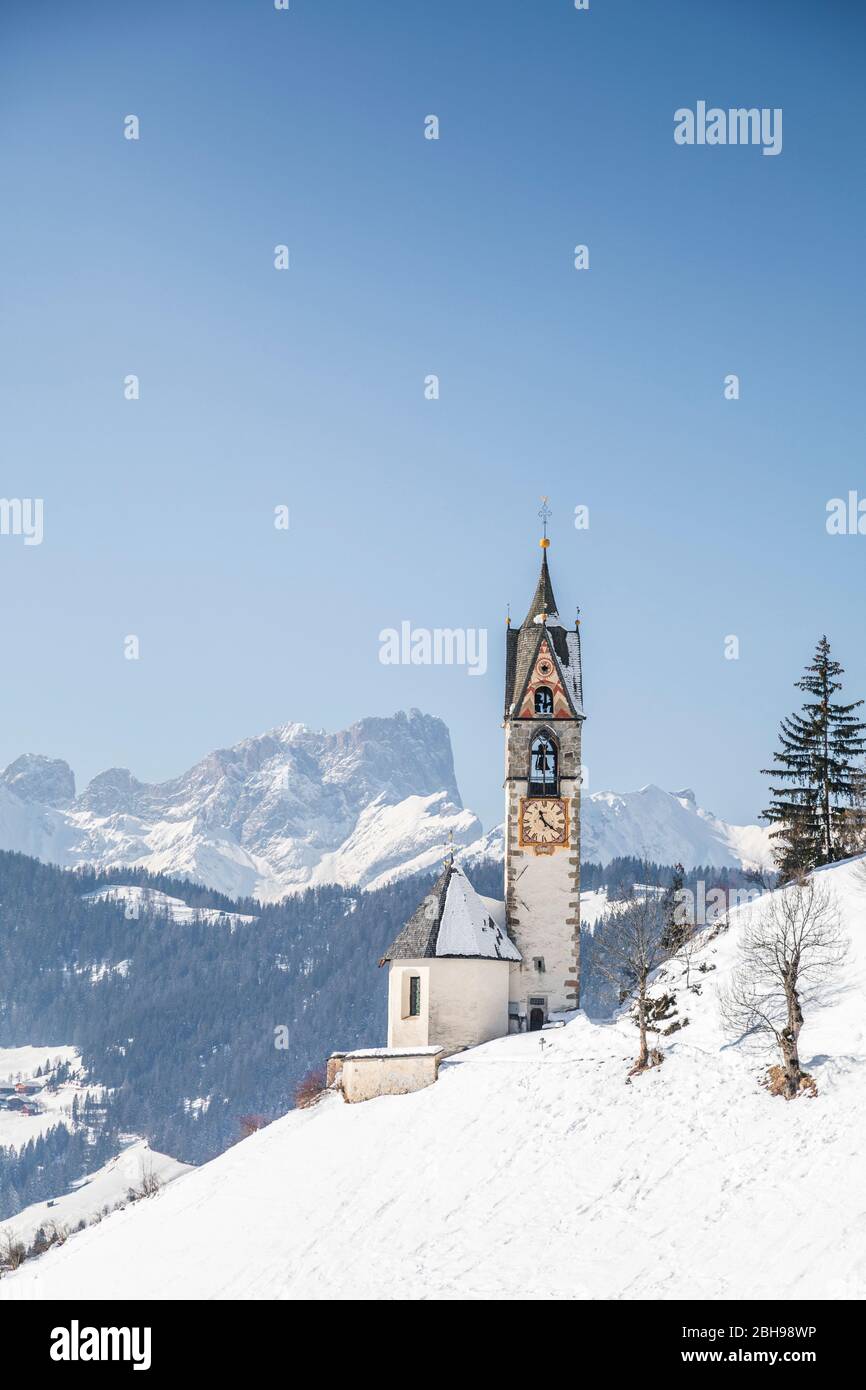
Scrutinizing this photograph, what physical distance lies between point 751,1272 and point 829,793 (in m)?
41.6

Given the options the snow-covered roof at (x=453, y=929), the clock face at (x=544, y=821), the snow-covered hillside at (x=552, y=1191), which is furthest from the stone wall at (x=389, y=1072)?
the clock face at (x=544, y=821)

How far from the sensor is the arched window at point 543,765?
74.8m

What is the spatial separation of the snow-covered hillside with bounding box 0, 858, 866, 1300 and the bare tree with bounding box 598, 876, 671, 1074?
1.19 meters

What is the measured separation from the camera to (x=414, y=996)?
68188 mm

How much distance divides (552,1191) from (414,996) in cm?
1934

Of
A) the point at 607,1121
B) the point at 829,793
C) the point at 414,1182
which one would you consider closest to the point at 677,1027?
the point at 607,1121

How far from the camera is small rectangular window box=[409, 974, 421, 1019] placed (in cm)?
6781

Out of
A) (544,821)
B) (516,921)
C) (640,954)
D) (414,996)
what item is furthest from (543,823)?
(640,954)

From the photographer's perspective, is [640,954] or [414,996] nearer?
[640,954]

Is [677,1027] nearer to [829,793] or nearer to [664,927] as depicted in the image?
[664,927]

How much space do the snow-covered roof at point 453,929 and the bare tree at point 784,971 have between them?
11.6 m

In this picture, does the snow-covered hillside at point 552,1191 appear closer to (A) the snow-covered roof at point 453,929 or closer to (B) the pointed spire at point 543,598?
(A) the snow-covered roof at point 453,929

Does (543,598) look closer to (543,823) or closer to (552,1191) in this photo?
(543,823)

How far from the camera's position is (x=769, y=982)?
5909cm
